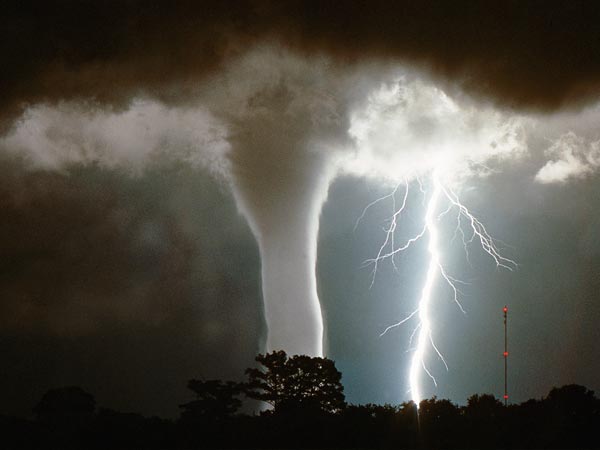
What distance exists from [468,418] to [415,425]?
2.05 m

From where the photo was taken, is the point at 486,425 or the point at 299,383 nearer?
the point at 486,425

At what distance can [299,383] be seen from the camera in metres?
41.4

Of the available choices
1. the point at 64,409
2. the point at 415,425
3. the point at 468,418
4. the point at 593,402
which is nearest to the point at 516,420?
the point at 468,418

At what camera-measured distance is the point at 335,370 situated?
4153 centimetres

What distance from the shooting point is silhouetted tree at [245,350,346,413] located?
40625mm

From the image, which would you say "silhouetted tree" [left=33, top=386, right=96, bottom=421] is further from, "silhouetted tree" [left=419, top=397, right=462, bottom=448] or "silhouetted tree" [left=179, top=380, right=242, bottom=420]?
"silhouetted tree" [left=419, top=397, right=462, bottom=448]

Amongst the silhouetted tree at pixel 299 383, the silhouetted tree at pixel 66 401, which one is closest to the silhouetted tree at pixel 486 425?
the silhouetted tree at pixel 299 383

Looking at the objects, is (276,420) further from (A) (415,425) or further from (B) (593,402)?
(B) (593,402)

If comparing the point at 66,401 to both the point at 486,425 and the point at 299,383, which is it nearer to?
Result: the point at 299,383

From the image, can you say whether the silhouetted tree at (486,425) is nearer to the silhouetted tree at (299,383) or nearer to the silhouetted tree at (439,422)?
the silhouetted tree at (439,422)

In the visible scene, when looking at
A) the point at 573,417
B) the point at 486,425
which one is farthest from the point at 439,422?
the point at 573,417

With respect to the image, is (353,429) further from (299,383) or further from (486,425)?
(299,383)

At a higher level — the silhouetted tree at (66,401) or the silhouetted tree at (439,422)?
the silhouetted tree at (66,401)

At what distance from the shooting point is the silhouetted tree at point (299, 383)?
40625mm
